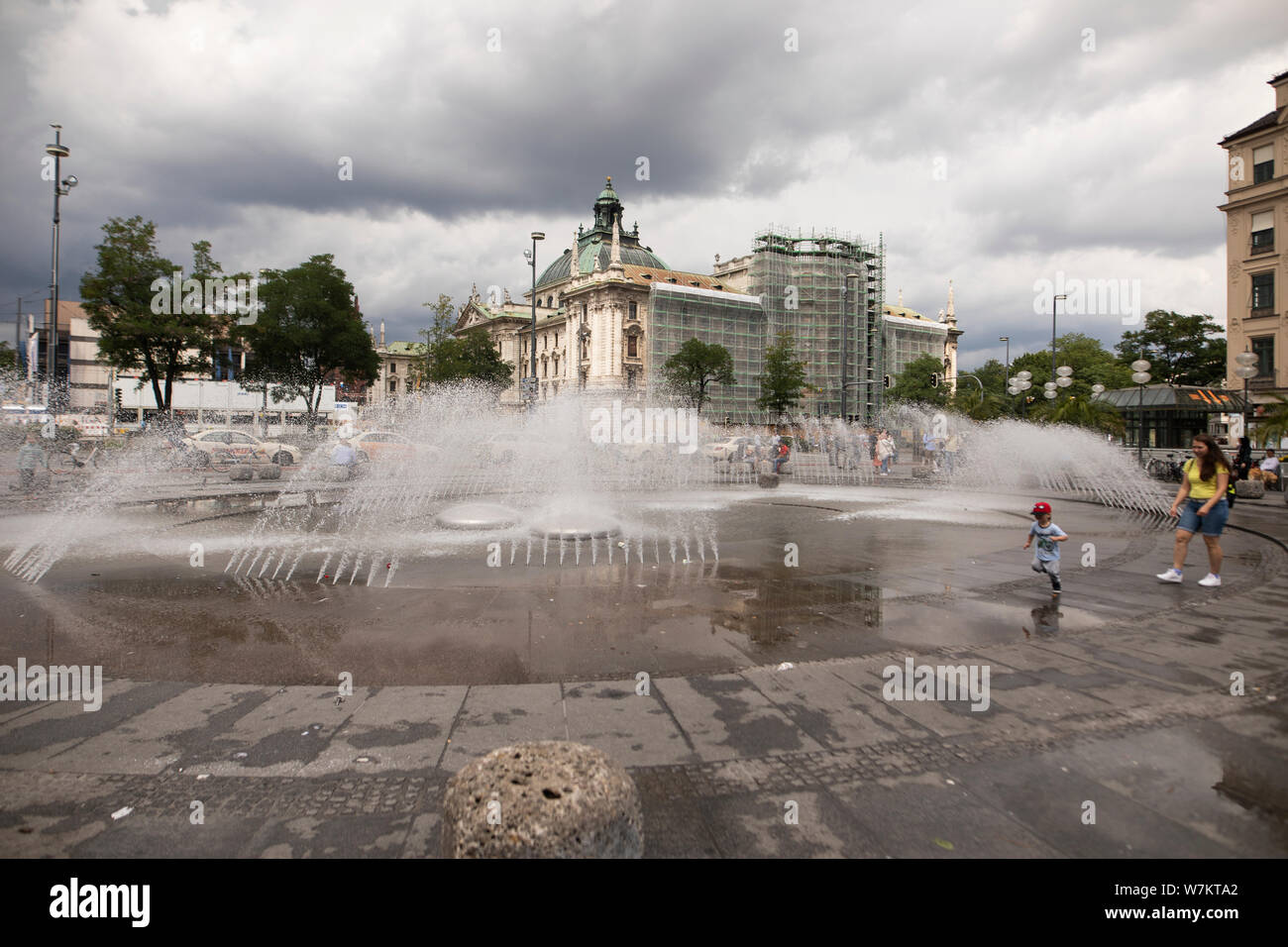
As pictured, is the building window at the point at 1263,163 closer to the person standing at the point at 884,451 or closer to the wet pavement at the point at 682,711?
the person standing at the point at 884,451

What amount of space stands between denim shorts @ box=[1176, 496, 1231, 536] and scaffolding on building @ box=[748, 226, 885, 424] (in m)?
71.0

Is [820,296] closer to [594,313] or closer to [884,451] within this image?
[594,313]

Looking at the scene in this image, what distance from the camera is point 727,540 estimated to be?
11102 mm

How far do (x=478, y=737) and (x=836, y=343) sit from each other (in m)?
81.3

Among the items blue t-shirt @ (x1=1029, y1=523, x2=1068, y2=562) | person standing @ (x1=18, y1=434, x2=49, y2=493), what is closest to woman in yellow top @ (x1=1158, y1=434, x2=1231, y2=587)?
blue t-shirt @ (x1=1029, y1=523, x2=1068, y2=562)

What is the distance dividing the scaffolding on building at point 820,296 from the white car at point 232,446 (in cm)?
5977

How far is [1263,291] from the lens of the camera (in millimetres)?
37250

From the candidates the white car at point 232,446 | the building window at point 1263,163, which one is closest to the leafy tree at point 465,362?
the white car at point 232,446

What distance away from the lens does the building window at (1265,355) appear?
37.0m

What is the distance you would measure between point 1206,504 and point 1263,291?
40.5 meters

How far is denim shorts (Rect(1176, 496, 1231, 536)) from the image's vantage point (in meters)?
7.92

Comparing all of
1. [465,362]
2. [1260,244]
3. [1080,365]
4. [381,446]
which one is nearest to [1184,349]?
[1080,365]

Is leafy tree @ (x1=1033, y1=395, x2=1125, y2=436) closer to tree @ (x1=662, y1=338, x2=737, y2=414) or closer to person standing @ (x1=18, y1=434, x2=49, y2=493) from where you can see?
tree @ (x1=662, y1=338, x2=737, y2=414)
